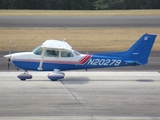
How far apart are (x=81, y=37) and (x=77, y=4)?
121ft

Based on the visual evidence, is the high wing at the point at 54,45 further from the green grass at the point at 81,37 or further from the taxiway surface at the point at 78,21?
the taxiway surface at the point at 78,21

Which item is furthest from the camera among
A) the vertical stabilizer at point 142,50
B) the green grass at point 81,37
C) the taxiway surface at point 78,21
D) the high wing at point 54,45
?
the taxiway surface at point 78,21

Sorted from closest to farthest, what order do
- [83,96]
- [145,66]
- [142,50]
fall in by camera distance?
[83,96] < [142,50] < [145,66]

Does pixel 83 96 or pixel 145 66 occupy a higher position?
pixel 83 96

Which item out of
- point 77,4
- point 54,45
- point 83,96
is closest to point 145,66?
point 54,45

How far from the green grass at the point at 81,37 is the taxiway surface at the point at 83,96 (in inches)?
457

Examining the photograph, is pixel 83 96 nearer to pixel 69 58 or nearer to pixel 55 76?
pixel 55 76

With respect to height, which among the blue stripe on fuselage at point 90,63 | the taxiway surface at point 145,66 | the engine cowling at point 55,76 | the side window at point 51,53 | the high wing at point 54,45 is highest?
the high wing at point 54,45

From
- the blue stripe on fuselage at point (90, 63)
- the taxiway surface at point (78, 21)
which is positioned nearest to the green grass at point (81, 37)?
the taxiway surface at point (78, 21)

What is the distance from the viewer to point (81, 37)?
4219 centimetres

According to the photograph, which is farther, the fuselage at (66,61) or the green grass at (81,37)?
the green grass at (81,37)

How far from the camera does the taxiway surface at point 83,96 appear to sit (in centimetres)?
1688

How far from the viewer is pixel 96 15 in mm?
59000

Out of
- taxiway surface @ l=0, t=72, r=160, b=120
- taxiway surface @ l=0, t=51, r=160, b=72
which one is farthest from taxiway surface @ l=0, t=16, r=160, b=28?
taxiway surface @ l=0, t=72, r=160, b=120
